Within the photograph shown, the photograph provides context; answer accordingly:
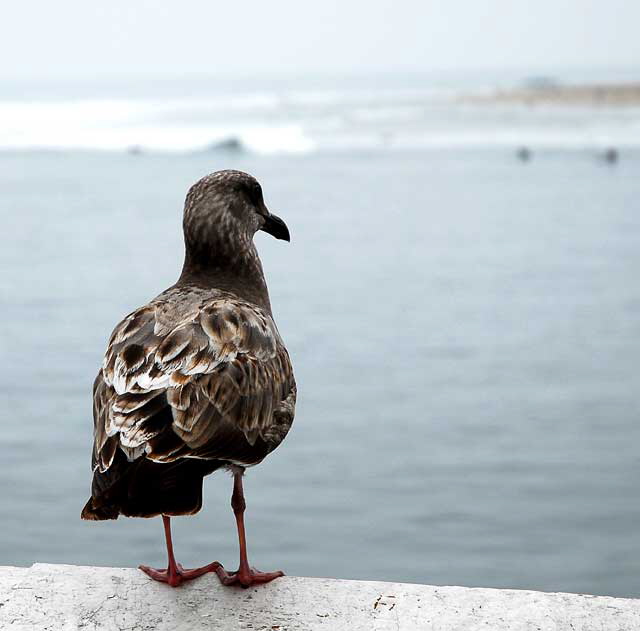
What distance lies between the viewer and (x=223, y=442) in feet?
10.8

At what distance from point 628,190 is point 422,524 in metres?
15.3

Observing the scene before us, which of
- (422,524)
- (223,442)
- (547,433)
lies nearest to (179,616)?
(223,442)

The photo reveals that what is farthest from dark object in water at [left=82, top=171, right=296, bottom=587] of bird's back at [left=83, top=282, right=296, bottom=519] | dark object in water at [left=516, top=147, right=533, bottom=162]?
dark object in water at [left=516, top=147, right=533, bottom=162]

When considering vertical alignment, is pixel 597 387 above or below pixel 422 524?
above

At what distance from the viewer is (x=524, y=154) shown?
2953cm

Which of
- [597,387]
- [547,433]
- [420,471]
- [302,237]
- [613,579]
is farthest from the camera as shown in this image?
[302,237]

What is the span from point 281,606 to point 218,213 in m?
1.34

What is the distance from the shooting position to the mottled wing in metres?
3.15

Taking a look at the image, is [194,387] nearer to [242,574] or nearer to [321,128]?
[242,574]

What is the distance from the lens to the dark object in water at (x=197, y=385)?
310 cm

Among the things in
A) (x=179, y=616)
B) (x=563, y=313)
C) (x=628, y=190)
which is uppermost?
(x=628, y=190)

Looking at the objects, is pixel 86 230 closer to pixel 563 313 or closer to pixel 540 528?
pixel 563 313

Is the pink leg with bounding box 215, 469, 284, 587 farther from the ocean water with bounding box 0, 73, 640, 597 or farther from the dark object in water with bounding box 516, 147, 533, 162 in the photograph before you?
the dark object in water with bounding box 516, 147, 533, 162

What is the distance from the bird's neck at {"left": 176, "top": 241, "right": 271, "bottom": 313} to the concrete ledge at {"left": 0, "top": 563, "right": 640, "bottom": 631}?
0.99 m
